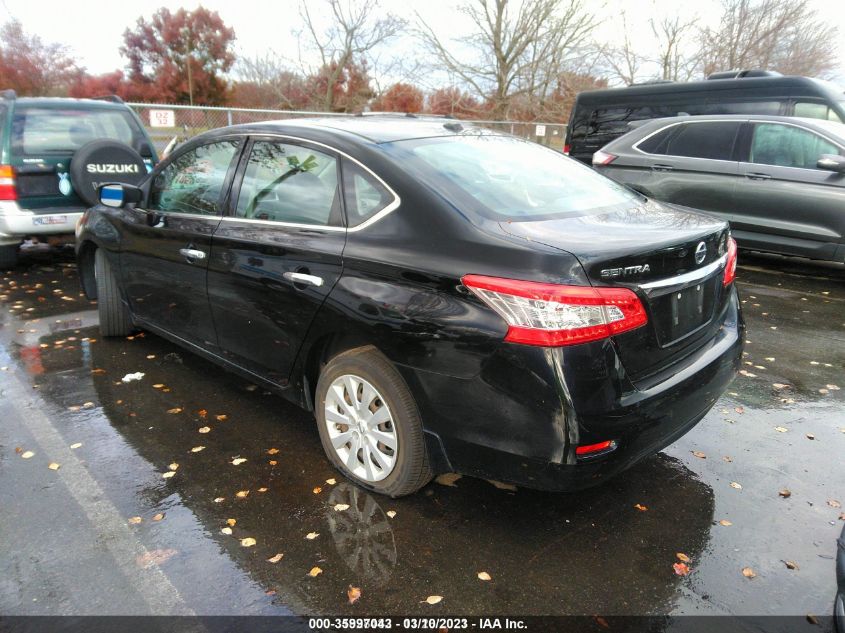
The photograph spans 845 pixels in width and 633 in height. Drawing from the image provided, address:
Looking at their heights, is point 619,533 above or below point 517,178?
below

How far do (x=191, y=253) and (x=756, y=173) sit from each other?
6.06 meters

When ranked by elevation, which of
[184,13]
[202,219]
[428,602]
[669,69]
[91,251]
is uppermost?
[184,13]

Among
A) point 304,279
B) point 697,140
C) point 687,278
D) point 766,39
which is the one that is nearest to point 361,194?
point 304,279

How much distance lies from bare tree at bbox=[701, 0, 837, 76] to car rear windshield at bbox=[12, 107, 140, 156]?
81.9 ft

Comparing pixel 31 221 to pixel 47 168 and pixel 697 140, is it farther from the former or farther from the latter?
pixel 697 140

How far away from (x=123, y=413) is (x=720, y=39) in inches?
1114

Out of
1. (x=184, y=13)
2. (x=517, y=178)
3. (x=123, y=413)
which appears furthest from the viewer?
(x=184, y=13)

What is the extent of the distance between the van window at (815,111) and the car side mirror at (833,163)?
65.4 inches

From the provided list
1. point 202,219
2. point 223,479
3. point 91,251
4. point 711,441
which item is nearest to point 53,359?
point 91,251

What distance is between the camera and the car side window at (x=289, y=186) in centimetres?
293

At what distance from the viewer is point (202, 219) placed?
3576mm

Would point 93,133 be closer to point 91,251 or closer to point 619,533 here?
point 91,251

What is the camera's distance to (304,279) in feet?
9.40

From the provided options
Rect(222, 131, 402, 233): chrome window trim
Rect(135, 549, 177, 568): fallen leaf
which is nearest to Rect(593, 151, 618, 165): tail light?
Rect(222, 131, 402, 233): chrome window trim
